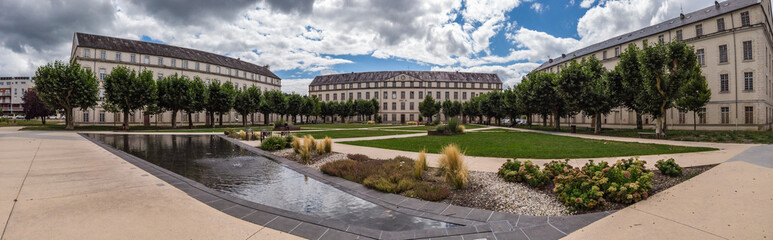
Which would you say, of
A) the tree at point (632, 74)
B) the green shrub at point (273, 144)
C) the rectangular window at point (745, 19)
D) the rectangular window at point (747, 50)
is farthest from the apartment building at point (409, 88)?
the green shrub at point (273, 144)

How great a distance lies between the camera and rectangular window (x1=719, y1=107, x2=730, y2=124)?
32.9 meters

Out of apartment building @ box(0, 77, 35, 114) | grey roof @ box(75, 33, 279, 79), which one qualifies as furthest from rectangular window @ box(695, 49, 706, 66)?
apartment building @ box(0, 77, 35, 114)

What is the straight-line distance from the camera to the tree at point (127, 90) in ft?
124

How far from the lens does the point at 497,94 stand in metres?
52.1

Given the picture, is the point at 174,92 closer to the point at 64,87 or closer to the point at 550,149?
the point at 64,87

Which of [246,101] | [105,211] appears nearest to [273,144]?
[105,211]

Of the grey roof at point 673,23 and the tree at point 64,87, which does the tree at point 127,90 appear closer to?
the tree at point 64,87

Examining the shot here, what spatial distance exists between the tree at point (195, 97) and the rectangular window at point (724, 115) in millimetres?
65376

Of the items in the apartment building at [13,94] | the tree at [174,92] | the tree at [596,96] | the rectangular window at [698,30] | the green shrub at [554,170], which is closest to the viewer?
the green shrub at [554,170]

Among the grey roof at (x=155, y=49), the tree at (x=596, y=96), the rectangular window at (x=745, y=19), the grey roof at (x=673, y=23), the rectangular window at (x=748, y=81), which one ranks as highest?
the grey roof at (x=155, y=49)

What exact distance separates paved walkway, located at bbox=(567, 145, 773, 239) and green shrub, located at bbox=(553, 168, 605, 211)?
17.1 inches

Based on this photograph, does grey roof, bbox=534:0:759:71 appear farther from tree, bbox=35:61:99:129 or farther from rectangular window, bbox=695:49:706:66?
tree, bbox=35:61:99:129

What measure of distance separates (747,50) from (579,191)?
4471 cm

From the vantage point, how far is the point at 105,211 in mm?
4672
